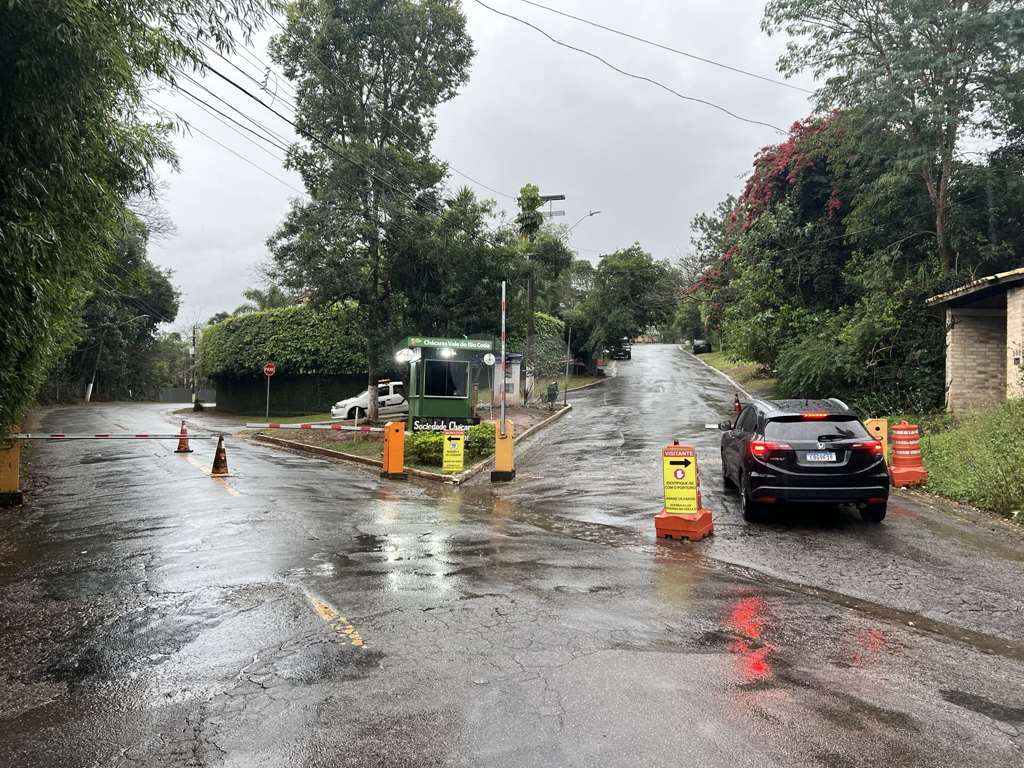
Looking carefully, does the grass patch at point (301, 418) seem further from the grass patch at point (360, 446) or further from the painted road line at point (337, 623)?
the painted road line at point (337, 623)

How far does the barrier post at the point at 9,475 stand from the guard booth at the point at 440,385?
35.1 ft

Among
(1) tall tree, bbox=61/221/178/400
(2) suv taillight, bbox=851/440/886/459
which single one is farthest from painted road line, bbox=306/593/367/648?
(1) tall tree, bbox=61/221/178/400

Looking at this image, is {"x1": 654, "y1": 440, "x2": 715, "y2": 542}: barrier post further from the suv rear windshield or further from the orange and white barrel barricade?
the orange and white barrel barricade

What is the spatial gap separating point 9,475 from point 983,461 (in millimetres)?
15458

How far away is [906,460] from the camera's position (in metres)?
12.6

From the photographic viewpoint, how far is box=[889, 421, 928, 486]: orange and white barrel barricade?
40.8ft

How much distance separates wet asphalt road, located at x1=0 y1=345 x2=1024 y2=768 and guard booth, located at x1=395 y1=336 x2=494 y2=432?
407 inches

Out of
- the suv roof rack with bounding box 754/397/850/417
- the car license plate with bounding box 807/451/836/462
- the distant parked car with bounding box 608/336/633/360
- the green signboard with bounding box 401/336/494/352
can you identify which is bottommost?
the car license plate with bounding box 807/451/836/462

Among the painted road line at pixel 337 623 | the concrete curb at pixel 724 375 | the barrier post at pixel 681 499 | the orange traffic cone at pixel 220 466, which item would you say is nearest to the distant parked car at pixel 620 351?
the concrete curb at pixel 724 375

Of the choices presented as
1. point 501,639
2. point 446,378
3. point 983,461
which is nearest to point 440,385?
point 446,378

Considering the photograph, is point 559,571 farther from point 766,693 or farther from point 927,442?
point 927,442

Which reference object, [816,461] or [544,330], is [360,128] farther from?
[544,330]

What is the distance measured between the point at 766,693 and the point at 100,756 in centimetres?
351

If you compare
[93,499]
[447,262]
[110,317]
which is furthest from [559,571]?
[110,317]
